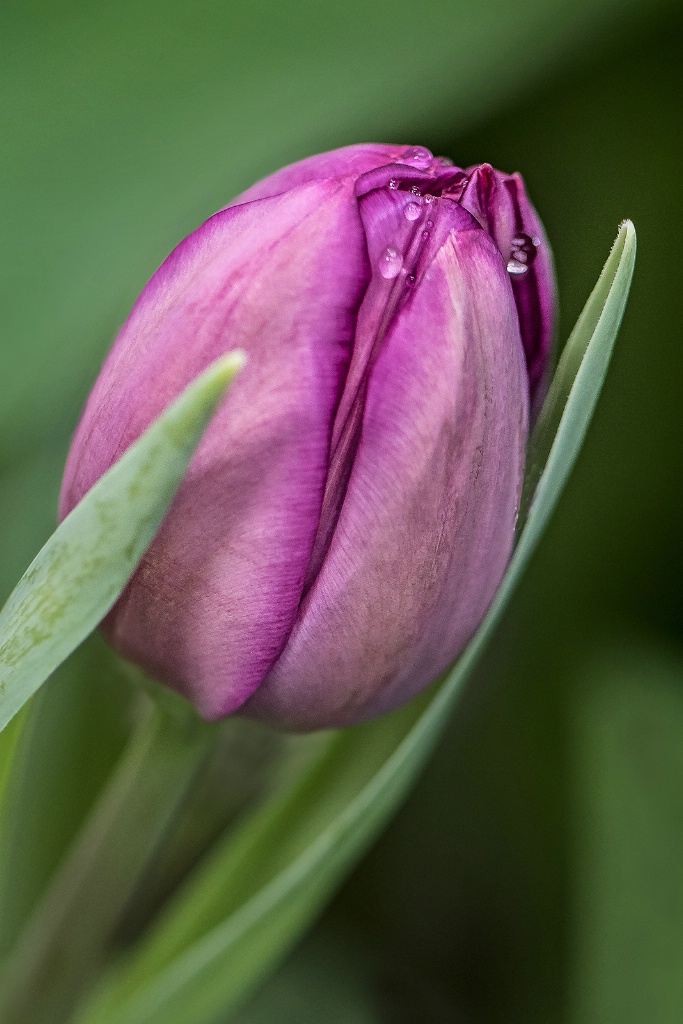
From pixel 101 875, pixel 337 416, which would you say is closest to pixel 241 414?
pixel 337 416

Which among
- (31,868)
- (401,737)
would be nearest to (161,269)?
(401,737)

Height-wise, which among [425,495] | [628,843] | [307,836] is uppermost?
[425,495]

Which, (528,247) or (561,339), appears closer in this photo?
(528,247)

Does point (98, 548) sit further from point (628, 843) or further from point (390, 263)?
point (628, 843)

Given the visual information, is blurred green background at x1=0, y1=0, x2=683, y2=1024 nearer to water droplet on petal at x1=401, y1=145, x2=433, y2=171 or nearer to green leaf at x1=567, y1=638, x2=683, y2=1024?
green leaf at x1=567, y1=638, x2=683, y2=1024

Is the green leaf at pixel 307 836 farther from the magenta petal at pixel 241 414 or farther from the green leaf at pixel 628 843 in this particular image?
the green leaf at pixel 628 843

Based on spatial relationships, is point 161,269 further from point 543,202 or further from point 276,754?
point 543,202

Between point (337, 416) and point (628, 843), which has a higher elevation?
point (337, 416)

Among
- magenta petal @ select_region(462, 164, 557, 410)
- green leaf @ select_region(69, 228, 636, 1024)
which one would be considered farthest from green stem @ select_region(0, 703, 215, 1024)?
magenta petal @ select_region(462, 164, 557, 410)
